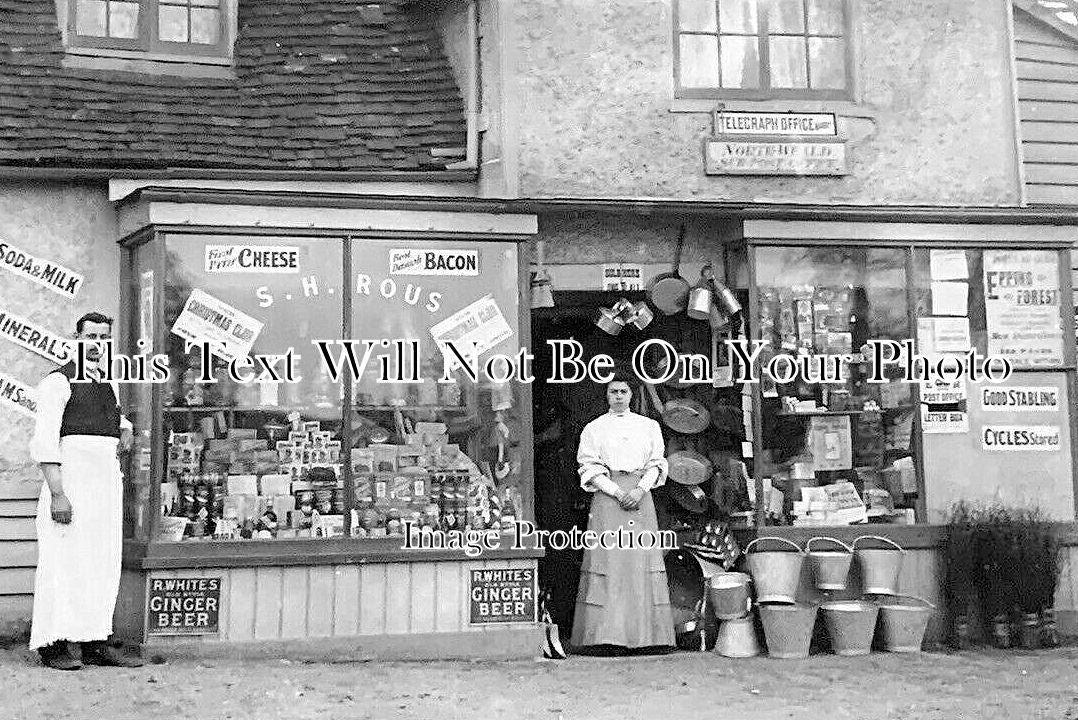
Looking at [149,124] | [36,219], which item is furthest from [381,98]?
[36,219]

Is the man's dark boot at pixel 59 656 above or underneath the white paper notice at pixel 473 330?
underneath

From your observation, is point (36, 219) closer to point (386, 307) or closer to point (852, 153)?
point (386, 307)

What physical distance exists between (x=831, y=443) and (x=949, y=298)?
1462 mm

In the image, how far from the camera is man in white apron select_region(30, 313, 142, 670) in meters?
8.67

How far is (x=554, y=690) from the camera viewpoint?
878 centimetres

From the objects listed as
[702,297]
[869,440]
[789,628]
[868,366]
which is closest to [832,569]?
[789,628]

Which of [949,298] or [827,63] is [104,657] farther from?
[827,63]

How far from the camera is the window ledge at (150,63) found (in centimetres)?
1073

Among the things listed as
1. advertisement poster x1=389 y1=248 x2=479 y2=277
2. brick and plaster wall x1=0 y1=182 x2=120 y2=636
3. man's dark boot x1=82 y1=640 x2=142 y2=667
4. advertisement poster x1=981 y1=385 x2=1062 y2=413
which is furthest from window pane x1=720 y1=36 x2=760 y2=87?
man's dark boot x1=82 y1=640 x2=142 y2=667

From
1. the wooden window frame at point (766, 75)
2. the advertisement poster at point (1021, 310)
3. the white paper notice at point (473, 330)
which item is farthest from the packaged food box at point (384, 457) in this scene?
the advertisement poster at point (1021, 310)

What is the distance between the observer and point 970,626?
10.7 metres

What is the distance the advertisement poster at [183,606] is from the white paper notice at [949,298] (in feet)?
19.0

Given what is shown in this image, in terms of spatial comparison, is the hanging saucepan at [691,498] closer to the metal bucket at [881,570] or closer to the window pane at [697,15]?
→ the metal bucket at [881,570]

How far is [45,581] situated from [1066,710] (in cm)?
612
